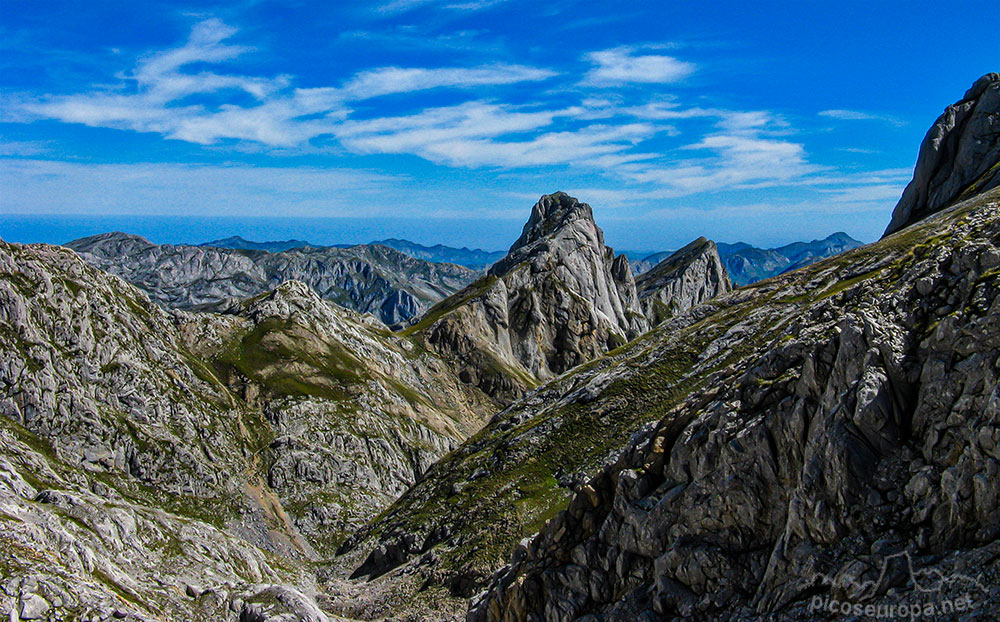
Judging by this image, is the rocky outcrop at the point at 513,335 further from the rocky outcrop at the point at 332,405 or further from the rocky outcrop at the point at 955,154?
the rocky outcrop at the point at 955,154

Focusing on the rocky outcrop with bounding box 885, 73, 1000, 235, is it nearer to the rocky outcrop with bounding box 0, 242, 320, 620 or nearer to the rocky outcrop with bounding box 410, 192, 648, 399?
the rocky outcrop with bounding box 410, 192, 648, 399

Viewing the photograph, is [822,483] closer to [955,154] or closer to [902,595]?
[902,595]

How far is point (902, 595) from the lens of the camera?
19.8 metres

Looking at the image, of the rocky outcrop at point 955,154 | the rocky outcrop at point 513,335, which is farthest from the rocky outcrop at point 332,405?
the rocky outcrop at point 955,154

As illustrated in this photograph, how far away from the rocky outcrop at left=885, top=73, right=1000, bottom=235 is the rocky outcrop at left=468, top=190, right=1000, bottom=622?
313ft

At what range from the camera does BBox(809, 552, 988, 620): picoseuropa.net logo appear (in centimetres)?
1842

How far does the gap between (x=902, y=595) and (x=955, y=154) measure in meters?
128

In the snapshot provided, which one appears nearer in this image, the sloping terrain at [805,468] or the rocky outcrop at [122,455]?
the sloping terrain at [805,468]

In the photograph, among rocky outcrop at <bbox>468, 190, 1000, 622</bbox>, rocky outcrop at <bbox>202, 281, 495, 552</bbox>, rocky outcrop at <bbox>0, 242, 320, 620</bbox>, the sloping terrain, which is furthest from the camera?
rocky outcrop at <bbox>202, 281, 495, 552</bbox>

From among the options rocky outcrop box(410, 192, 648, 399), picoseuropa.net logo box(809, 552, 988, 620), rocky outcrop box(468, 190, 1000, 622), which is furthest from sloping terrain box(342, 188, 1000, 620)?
rocky outcrop box(410, 192, 648, 399)

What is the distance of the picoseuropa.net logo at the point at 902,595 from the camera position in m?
18.4

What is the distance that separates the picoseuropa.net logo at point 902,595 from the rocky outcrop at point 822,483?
66mm

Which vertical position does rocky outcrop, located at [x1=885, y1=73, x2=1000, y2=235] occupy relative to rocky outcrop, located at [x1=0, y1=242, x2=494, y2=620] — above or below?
above

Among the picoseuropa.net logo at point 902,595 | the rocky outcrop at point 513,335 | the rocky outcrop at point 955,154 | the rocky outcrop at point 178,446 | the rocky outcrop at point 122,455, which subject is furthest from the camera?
the rocky outcrop at point 513,335
